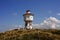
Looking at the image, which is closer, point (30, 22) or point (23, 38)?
point (23, 38)

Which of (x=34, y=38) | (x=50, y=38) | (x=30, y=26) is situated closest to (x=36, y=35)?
(x=34, y=38)

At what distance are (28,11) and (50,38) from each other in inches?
745

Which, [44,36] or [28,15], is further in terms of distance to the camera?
[28,15]

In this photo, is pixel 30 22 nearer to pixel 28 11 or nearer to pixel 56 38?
pixel 28 11

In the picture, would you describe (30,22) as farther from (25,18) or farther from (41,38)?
(41,38)

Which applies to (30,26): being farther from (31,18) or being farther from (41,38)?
(41,38)

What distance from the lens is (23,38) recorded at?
19.6m

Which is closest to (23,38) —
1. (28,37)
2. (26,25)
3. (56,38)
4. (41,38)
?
(28,37)

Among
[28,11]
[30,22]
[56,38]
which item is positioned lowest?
[56,38]

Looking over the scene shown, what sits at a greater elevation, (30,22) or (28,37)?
(30,22)

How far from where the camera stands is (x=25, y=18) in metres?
35.9

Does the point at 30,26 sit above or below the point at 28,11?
below

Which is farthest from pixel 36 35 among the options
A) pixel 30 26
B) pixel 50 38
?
pixel 30 26

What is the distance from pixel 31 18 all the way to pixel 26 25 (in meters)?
1.87
